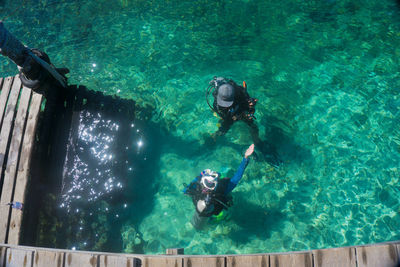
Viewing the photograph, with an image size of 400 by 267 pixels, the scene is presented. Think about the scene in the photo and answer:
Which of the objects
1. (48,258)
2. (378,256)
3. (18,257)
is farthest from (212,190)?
(18,257)

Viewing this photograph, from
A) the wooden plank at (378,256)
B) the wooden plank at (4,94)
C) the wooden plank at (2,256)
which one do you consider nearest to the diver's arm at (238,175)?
the wooden plank at (378,256)

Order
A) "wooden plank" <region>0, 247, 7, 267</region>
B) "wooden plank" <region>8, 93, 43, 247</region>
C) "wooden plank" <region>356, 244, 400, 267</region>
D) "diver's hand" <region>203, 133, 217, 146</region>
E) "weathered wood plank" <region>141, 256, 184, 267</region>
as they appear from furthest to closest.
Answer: "diver's hand" <region>203, 133, 217, 146</region>
"wooden plank" <region>8, 93, 43, 247</region>
"wooden plank" <region>0, 247, 7, 267</region>
"weathered wood plank" <region>141, 256, 184, 267</region>
"wooden plank" <region>356, 244, 400, 267</region>

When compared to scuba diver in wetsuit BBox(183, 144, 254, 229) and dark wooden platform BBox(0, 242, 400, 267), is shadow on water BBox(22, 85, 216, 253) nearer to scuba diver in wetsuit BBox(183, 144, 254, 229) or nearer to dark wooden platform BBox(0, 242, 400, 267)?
scuba diver in wetsuit BBox(183, 144, 254, 229)

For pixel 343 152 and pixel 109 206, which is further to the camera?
pixel 343 152

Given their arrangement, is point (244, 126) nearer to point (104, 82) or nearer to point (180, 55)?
point (180, 55)

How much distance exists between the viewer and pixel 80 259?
3033 mm

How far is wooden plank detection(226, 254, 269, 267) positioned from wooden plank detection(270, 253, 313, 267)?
83 millimetres

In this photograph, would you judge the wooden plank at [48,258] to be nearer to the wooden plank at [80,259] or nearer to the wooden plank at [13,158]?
the wooden plank at [80,259]

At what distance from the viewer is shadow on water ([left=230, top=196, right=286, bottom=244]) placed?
17.2 ft

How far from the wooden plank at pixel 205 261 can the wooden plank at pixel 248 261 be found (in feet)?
0.27

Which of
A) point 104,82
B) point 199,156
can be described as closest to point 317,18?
point 199,156

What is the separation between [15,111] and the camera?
4.80 metres

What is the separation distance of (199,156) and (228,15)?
4.36 metres

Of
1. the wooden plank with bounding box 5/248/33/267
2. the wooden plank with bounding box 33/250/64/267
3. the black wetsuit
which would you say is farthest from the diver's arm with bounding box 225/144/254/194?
the wooden plank with bounding box 5/248/33/267
